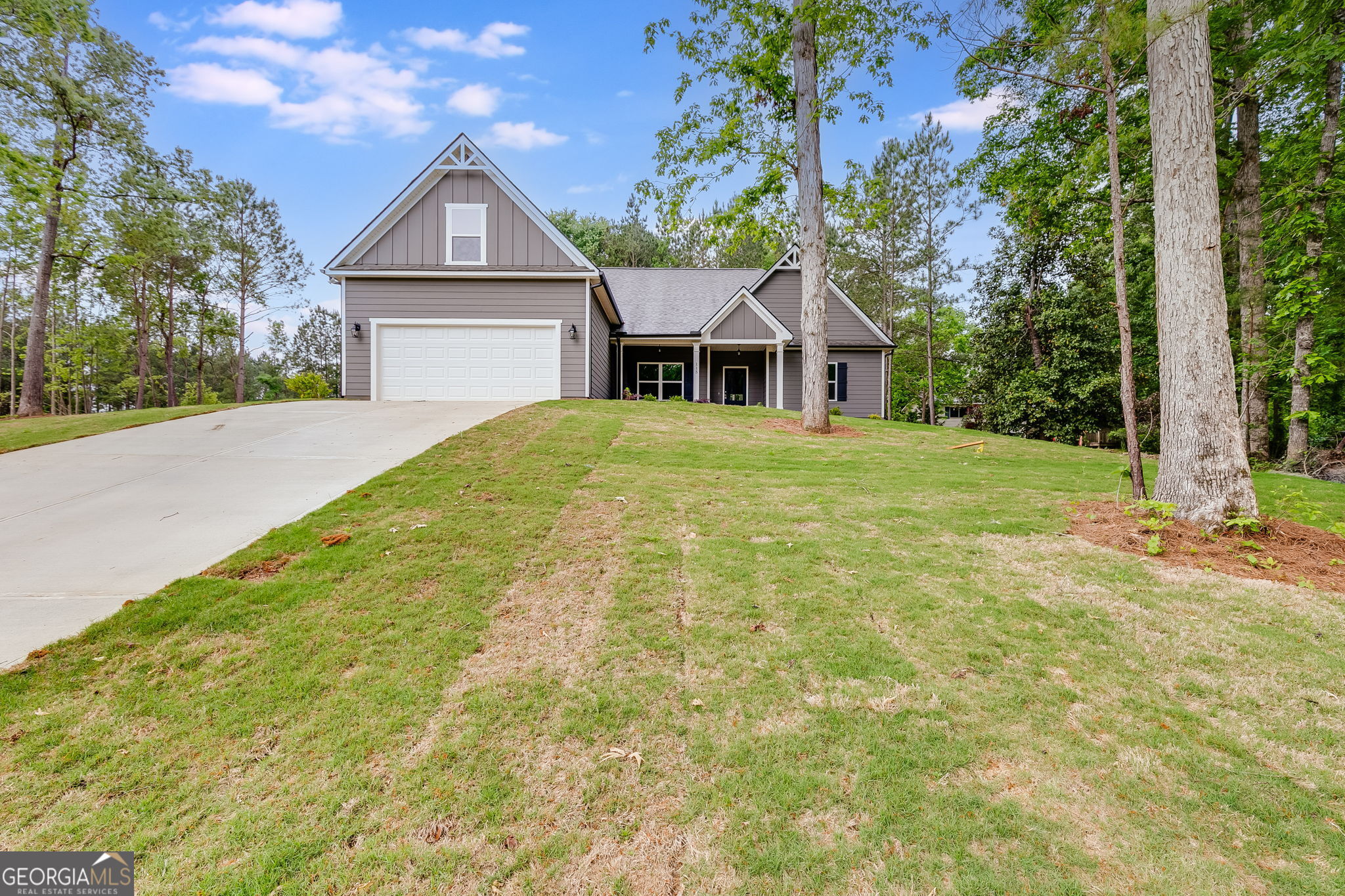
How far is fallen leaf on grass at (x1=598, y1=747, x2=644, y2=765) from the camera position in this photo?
7.70 ft

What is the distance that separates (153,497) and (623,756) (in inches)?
230

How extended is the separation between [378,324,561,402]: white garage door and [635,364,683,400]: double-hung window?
19.9 feet

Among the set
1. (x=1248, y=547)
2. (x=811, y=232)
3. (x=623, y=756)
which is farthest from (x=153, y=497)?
(x=811, y=232)

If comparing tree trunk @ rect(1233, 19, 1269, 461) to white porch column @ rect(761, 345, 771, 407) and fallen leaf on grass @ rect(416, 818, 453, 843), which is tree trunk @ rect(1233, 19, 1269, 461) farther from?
fallen leaf on grass @ rect(416, 818, 453, 843)

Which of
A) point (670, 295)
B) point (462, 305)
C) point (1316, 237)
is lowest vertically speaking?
point (462, 305)

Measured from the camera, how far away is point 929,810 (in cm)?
209

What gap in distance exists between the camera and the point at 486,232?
1409cm

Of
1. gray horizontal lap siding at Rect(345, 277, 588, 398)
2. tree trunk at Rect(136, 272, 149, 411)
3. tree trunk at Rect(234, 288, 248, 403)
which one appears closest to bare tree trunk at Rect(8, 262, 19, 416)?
tree trunk at Rect(136, 272, 149, 411)

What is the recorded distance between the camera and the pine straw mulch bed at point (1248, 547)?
4117mm

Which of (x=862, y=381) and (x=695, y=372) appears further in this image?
(x=862, y=381)

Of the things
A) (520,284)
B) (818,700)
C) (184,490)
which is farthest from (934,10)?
(520,284)

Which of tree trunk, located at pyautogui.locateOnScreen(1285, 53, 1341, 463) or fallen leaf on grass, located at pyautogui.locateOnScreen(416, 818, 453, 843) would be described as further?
tree trunk, located at pyautogui.locateOnScreen(1285, 53, 1341, 463)

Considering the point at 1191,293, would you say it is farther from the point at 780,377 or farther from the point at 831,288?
the point at 831,288

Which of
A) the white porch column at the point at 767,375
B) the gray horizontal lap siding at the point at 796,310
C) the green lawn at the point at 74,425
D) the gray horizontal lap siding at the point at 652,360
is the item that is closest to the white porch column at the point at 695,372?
the gray horizontal lap siding at the point at 652,360
